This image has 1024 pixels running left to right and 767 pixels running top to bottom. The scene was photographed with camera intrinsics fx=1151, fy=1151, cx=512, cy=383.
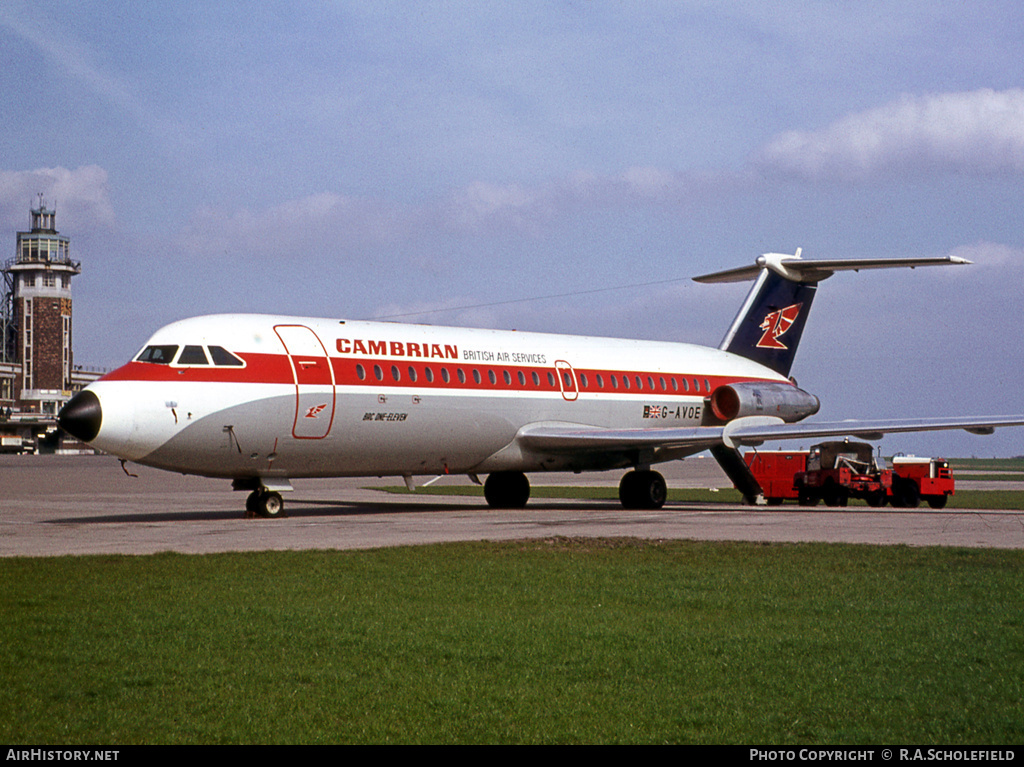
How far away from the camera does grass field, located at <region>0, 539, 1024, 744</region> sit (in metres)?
6.56

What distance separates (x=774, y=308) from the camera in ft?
117

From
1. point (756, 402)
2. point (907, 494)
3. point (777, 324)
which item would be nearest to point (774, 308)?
point (777, 324)

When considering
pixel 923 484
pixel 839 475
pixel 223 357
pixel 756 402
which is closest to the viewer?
pixel 223 357

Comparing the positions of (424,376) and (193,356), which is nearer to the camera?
(193,356)

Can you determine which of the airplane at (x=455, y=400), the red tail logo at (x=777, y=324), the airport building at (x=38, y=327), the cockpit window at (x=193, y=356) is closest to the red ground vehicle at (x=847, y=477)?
the airplane at (x=455, y=400)

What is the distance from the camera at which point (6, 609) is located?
10.0 metres

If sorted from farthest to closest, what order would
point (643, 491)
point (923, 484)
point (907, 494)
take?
point (907, 494)
point (923, 484)
point (643, 491)

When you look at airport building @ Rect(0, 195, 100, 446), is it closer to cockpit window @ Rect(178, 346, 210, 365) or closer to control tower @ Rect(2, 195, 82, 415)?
control tower @ Rect(2, 195, 82, 415)

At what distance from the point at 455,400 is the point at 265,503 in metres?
5.22

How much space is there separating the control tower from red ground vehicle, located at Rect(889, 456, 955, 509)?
12011cm

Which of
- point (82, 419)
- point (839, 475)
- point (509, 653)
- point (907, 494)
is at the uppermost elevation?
point (82, 419)

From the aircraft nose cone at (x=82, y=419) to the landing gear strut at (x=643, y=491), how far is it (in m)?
14.2

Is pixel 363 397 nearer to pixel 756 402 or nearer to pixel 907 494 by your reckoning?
pixel 756 402

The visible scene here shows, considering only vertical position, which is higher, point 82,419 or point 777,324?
point 777,324
